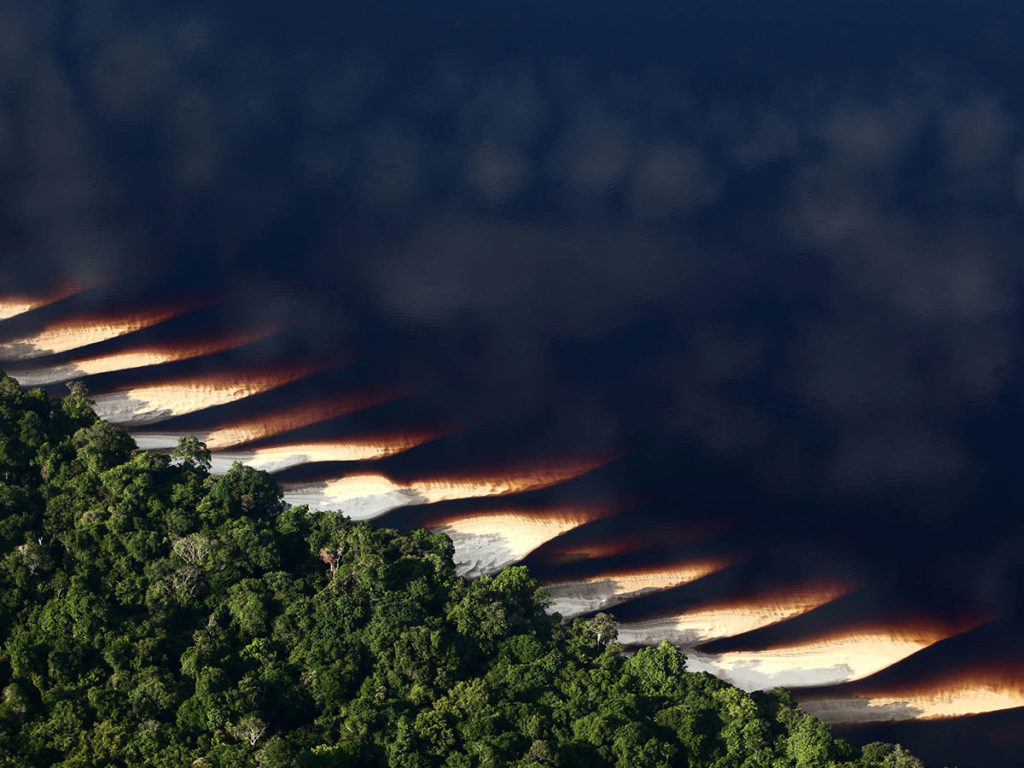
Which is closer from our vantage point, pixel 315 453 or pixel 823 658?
pixel 823 658

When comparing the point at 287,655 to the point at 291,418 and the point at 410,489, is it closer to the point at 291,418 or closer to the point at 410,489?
the point at 410,489

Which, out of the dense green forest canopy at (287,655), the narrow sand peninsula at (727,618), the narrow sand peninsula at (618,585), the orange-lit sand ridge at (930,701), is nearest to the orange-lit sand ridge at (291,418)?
the dense green forest canopy at (287,655)

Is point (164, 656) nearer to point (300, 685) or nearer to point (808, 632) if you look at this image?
point (300, 685)

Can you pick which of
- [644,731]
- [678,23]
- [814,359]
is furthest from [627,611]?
[678,23]

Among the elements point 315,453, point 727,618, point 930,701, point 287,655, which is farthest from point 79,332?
point 930,701

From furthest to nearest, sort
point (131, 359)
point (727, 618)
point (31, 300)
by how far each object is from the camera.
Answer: point (31, 300)
point (131, 359)
point (727, 618)

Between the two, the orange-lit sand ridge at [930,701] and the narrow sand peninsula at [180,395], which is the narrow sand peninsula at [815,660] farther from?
the narrow sand peninsula at [180,395]

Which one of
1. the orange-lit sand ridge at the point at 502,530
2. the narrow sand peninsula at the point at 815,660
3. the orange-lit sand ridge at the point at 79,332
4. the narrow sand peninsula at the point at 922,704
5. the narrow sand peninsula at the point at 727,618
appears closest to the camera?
the narrow sand peninsula at the point at 922,704
